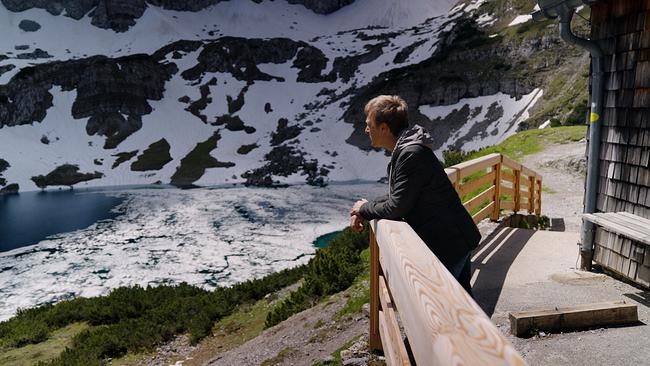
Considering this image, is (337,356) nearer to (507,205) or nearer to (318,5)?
(507,205)

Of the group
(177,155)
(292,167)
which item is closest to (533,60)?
(292,167)

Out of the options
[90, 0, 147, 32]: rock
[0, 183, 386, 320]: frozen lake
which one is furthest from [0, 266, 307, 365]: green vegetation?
[90, 0, 147, 32]: rock

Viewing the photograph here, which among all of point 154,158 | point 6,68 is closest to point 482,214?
point 154,158

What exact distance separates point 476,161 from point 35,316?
15735 millimetres

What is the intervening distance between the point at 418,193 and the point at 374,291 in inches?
48.1

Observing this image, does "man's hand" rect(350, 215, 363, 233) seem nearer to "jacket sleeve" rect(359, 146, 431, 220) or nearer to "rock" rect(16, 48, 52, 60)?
"jacket sleeve" rect(359, 146, 431, 220)

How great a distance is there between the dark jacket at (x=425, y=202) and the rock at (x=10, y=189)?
7423 centimetres

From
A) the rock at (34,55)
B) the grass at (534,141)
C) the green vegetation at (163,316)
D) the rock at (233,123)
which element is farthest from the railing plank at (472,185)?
the rock at (34,55)

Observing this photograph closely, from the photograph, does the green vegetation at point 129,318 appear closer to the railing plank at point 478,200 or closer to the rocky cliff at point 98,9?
the railing plank at point 478,200

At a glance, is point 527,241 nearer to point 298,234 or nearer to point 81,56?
point 298,234

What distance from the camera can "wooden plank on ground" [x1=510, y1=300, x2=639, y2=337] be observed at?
4383 mm

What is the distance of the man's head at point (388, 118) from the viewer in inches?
129

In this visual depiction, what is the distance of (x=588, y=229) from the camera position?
20.7ft

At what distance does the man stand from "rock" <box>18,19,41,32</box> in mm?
133120
